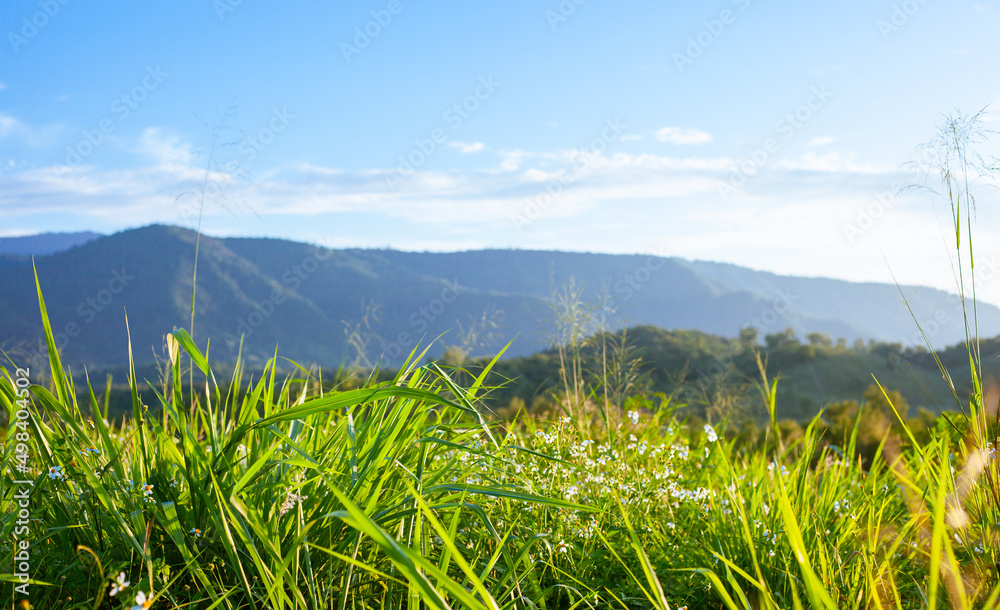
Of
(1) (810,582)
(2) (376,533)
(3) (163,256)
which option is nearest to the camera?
(2) (376,533)

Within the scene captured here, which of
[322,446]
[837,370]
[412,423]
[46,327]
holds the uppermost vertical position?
[46,327]

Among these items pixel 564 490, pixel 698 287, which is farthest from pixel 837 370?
pixel 698 287

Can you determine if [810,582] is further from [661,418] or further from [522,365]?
[522,365]

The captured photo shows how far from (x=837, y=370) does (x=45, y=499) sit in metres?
23.0

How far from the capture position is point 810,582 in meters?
0.96
